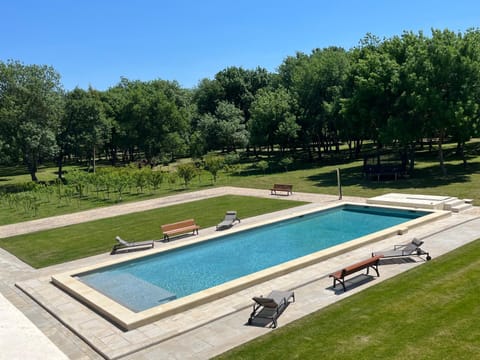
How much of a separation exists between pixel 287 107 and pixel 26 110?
27540 millimetres

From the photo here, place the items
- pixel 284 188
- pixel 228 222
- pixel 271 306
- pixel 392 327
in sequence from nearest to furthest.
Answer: pixel 392 327 → pixel 271 306 → pixel 228 222 → pixel 284 188

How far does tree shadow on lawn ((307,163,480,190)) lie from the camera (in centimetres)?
2759

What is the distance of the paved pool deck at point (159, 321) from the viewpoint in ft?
27.9

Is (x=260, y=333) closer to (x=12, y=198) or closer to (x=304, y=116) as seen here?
(x=12, y=198)

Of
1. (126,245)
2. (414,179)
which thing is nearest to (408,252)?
(126,245)

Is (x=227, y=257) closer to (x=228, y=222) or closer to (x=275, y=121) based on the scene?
(x=228, y=222)

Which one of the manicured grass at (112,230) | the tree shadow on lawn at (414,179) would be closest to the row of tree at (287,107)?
the tree shadow on lawn at (414,179)

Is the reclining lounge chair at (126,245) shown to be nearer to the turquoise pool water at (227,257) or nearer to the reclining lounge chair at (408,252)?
the turquoise pool water at (227,257)

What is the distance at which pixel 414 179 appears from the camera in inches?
1179

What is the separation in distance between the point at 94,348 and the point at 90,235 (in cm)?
1146

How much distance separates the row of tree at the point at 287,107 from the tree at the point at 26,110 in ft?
0.35

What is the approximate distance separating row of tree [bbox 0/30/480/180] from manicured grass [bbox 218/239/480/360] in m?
18.9

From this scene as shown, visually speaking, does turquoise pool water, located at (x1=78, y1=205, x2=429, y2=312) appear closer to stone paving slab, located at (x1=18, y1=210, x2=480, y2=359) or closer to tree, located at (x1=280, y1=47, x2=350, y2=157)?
stone paving slab, located at (x1=18, y1=210, x2=480, y2=359)

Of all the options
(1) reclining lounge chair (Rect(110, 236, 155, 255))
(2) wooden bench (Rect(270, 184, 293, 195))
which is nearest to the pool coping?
(1) reclining lounge chair (Rect(110, 236, 155, 255))
